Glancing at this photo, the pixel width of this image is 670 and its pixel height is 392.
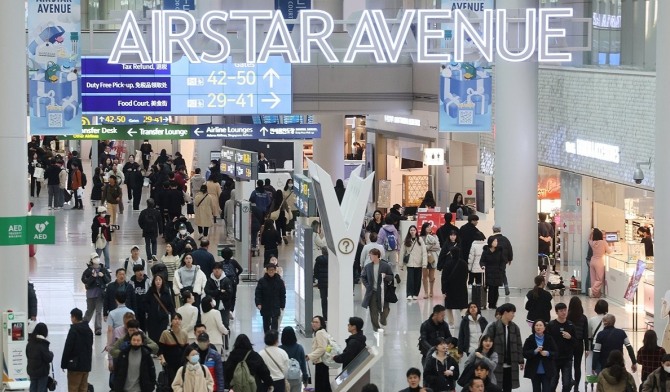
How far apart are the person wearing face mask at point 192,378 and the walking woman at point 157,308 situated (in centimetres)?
378

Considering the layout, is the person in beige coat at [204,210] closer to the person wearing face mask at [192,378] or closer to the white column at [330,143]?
the white column at [330,143]

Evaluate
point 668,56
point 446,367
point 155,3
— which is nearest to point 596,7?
point 668,56

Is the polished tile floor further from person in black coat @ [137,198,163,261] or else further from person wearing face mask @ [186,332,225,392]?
person wearing face mask @ [186,332,225,392]

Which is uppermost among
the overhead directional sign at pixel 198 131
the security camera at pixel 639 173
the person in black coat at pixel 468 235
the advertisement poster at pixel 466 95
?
the advertisement poster at pixel 466 95

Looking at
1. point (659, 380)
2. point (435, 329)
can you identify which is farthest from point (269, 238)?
point (659, 380)

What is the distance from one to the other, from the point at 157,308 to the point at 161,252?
11.0 metres

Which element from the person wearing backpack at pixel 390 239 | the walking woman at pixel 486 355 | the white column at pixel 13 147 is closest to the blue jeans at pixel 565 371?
the walking woman at pixel 486 355

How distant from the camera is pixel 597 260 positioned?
23141 mm

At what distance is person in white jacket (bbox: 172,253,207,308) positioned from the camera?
61.9 ft

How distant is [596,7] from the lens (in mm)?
23734

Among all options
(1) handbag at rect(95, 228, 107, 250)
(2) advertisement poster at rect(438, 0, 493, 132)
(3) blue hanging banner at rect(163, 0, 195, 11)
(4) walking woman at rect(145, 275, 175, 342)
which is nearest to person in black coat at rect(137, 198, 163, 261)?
(1) handbag at rect(95, 228, 107, 250)

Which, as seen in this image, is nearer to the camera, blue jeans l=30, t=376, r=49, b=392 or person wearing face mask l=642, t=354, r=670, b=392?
person wearing face mask l=642, t=354, r=670, b=392

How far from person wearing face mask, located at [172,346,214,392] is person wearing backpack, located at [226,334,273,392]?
0.32 meters

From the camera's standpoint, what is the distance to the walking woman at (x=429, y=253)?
23188 mm
